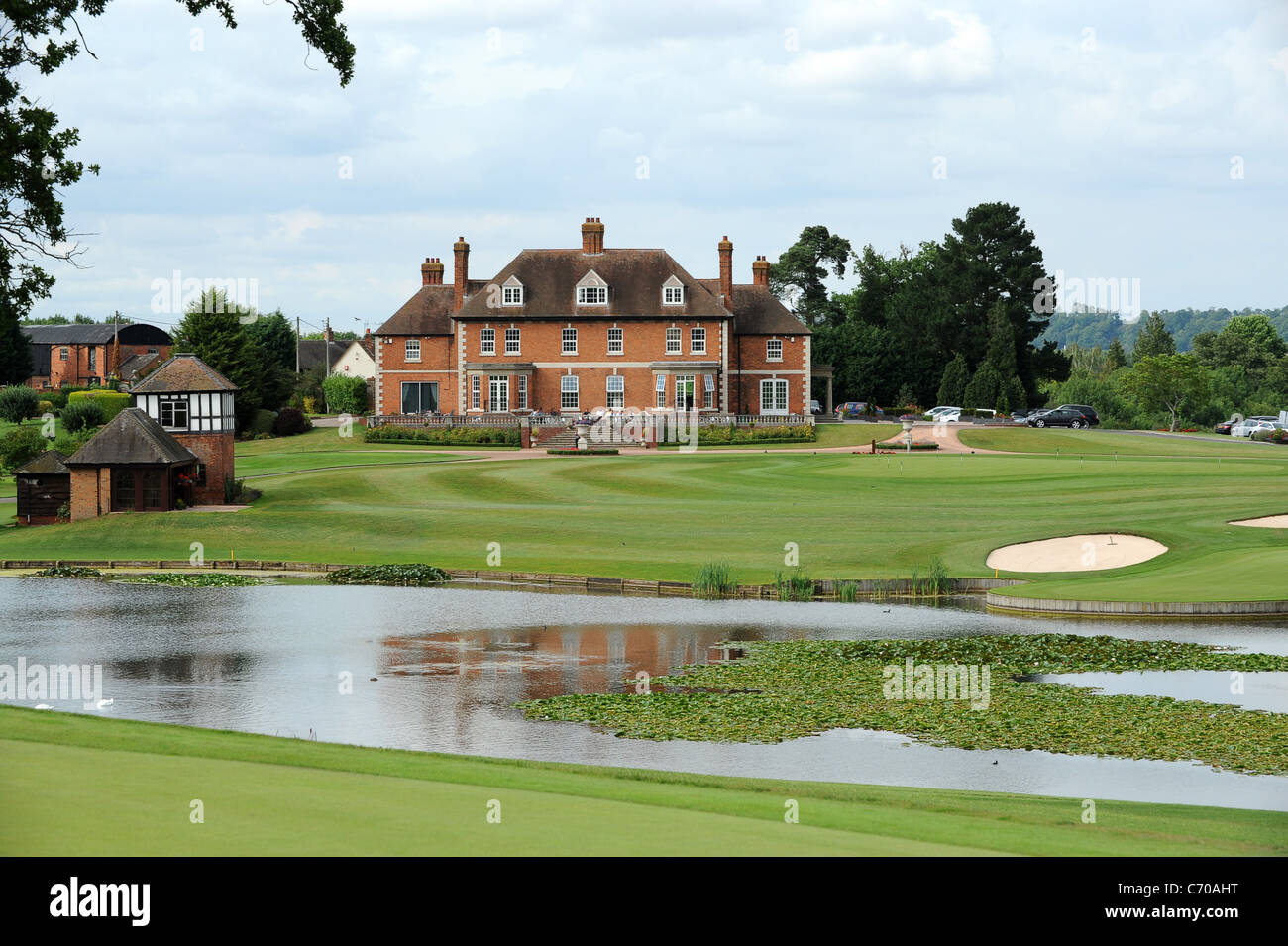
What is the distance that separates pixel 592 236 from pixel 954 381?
3049 cm

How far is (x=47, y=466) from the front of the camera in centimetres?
4812

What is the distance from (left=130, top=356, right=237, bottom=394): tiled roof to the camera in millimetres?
52156

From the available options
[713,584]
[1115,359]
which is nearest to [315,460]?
[713,584]

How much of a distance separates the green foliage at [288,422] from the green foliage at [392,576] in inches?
1943

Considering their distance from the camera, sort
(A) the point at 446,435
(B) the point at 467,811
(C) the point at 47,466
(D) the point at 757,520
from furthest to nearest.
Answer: (A) the point at 446,435, (C) the point at 47,466, (D) the point at 757,520, (B) the point at 467,811

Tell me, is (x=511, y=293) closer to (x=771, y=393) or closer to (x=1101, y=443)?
(x=771, y=393)

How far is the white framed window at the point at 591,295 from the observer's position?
287ft

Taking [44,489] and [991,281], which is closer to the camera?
[44,489]

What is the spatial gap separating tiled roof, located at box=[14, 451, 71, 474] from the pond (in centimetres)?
1199

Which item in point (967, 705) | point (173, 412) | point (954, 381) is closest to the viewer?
point (967, 705)

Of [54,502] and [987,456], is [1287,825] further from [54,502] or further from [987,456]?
[987,456]
